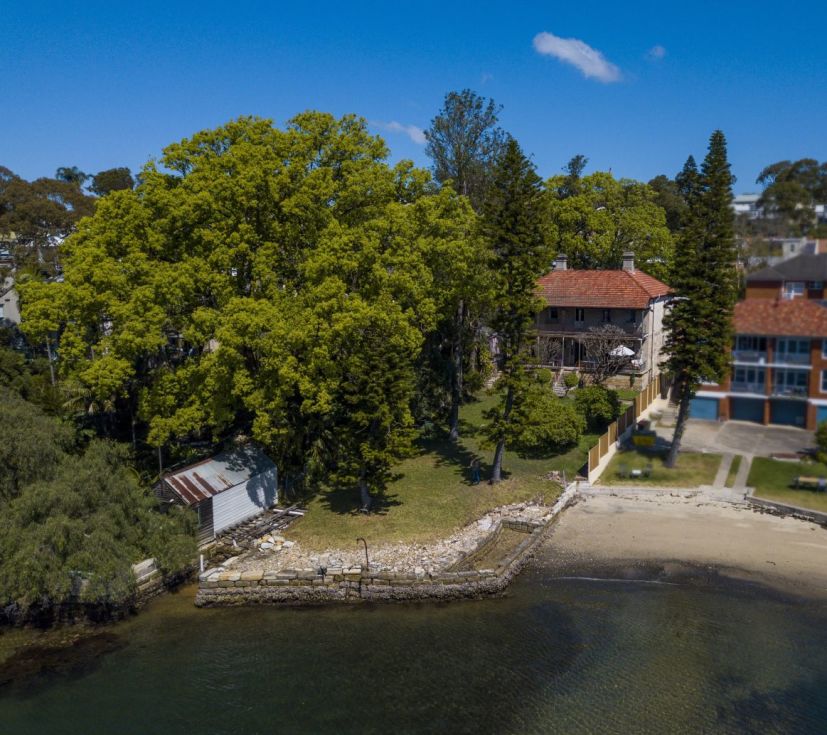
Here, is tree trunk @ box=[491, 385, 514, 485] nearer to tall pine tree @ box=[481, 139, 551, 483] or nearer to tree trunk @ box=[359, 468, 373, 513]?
tall pine tree @ box=[481, 139, 551, 483]

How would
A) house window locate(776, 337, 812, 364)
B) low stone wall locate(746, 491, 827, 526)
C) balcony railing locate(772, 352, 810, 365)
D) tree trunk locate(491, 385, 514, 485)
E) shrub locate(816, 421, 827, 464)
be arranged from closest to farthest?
low stone wall locate(746, 491, 827, 526), house window locate(776, 337, 812, 364), balcony railing locate(772, 352, 810, 365), shrub locate(816, 421, 827, 464), tree trunk locate(491, 385, 514, 485)

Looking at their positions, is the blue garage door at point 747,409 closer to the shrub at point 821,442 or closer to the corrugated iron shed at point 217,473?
the shrub at point 821,442

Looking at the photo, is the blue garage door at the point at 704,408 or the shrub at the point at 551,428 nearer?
the blue garage door at the point at 704,408

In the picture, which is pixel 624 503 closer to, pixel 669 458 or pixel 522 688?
pixel 669 458

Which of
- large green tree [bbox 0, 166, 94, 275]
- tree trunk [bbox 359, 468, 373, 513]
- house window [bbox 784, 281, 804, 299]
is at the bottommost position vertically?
tree trunk [bbox 359, 468, 373, 513]

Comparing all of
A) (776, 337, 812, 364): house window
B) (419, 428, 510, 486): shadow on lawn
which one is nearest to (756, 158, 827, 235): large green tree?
(776, 337, 812, 364): house window

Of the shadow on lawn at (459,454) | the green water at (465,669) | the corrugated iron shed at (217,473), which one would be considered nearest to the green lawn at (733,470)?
the green water at (465,669)

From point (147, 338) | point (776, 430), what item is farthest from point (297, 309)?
point (776, 430)
